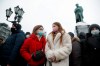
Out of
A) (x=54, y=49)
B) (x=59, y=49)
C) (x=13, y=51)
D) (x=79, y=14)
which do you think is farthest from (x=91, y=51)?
(x=79, y=14)

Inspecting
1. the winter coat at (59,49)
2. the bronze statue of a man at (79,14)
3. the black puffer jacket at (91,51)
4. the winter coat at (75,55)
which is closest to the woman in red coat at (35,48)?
the winter coat at (59,49)

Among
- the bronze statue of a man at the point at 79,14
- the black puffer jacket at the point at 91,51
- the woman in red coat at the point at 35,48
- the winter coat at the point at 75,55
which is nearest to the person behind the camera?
the black puffer jacket at the point at 91,51

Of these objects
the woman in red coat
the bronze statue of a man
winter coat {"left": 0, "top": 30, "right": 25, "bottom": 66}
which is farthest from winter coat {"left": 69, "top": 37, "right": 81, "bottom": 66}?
the bronze statue of a man

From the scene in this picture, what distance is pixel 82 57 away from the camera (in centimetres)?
494

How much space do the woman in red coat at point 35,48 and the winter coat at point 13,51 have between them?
0.55 ft

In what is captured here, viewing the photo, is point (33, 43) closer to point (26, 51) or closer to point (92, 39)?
point (26, 51)

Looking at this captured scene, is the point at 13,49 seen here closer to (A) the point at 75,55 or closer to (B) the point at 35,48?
(B) the point at 35,48

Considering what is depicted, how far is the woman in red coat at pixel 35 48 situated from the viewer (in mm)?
5078

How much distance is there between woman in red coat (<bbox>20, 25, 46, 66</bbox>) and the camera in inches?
200

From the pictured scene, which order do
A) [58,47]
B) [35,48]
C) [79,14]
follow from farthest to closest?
[79,14] < [35,48] < [58,47]

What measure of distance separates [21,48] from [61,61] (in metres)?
1.17

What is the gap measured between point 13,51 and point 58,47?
1198mm

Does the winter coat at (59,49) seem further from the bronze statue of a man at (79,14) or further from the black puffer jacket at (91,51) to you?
the bronze statue of a man at (79,14)

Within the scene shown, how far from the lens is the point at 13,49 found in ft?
17.6
